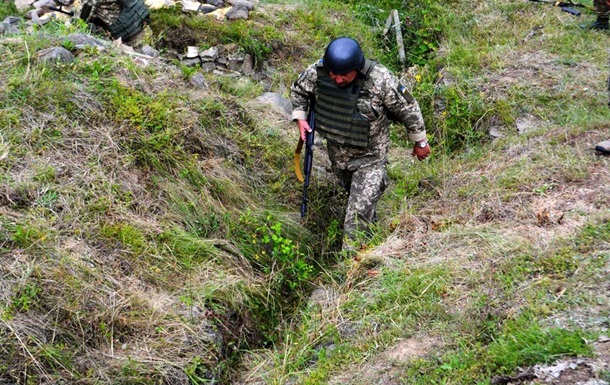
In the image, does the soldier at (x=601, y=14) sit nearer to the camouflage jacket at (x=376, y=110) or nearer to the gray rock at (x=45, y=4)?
the camouflage jacket at (x=376, y=110)

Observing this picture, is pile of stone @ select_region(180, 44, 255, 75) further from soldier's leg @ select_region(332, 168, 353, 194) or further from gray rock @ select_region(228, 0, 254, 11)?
soldier's leg @ select_region(332, 168, 353, 194)

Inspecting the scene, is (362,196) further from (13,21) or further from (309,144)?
(13,21)

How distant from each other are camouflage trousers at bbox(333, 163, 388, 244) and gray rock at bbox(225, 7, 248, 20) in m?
3.74

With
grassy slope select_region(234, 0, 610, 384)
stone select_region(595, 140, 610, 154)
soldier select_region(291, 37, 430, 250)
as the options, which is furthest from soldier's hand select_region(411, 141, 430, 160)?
stone select_region(595, 140, 610, 154)

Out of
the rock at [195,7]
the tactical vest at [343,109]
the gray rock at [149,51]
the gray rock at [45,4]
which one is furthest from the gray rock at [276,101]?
the gray rock at [45,4]

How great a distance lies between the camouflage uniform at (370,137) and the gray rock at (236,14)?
11.0 ft

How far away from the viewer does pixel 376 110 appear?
4.66 m

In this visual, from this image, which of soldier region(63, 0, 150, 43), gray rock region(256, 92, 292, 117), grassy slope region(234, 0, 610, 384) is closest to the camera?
grassy slope region(234, 0, 610, 384)

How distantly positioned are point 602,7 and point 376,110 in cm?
426

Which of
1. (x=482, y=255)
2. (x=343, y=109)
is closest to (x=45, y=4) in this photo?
(x=343, y=109)

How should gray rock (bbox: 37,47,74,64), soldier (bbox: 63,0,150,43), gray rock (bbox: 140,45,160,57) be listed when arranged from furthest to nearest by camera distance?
soldier (bbox: 63,0,150,43) < gray rock (bbox: 140,45,160,57) < gray rock (bbox: 37,47,74,64)

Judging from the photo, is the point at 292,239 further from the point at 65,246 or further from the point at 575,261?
the point at 575,261

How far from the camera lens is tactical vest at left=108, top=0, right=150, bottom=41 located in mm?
6898

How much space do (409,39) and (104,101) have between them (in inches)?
177
